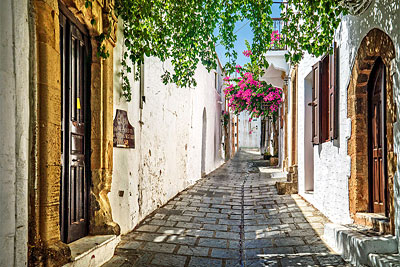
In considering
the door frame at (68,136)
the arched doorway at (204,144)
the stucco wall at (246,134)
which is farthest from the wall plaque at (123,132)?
the stucco wall at (246,134)

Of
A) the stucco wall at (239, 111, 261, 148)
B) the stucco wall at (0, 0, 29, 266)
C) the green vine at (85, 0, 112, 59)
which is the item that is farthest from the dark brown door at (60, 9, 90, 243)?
the stucco wall at (239, 111, 261, 148)

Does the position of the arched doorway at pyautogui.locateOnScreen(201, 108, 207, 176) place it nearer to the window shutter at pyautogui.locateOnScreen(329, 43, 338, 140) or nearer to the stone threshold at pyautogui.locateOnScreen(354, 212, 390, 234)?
the window shutter at pyautogui.locateOnScreen(329, 43, 338, 140)

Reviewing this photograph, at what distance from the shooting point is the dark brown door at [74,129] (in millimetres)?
3969

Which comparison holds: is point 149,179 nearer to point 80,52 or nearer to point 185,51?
point 185,51

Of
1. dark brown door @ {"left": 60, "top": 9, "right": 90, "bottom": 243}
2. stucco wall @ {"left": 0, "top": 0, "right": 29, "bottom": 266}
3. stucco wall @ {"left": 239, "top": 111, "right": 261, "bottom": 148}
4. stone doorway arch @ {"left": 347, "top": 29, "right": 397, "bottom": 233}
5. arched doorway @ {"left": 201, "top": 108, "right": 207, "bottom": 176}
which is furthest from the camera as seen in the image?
stucco wall @ {"left": 239, "top": 111, "right": 261, "bottom": 148}

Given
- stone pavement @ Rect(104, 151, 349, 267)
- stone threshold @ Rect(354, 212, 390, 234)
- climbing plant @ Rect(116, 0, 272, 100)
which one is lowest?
stone pavement @ Rect(104, 151, 349, 267)

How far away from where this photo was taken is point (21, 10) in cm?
287

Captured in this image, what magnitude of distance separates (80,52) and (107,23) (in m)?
0.53

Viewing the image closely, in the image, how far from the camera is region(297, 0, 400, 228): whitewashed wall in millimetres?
3842

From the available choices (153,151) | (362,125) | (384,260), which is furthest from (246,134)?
(384,260)

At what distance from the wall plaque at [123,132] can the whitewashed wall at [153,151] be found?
0.09 m

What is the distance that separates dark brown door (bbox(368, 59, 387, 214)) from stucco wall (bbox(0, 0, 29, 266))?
155 inches

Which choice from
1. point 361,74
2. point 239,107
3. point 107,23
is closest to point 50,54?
point 107,23

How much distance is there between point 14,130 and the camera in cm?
278
